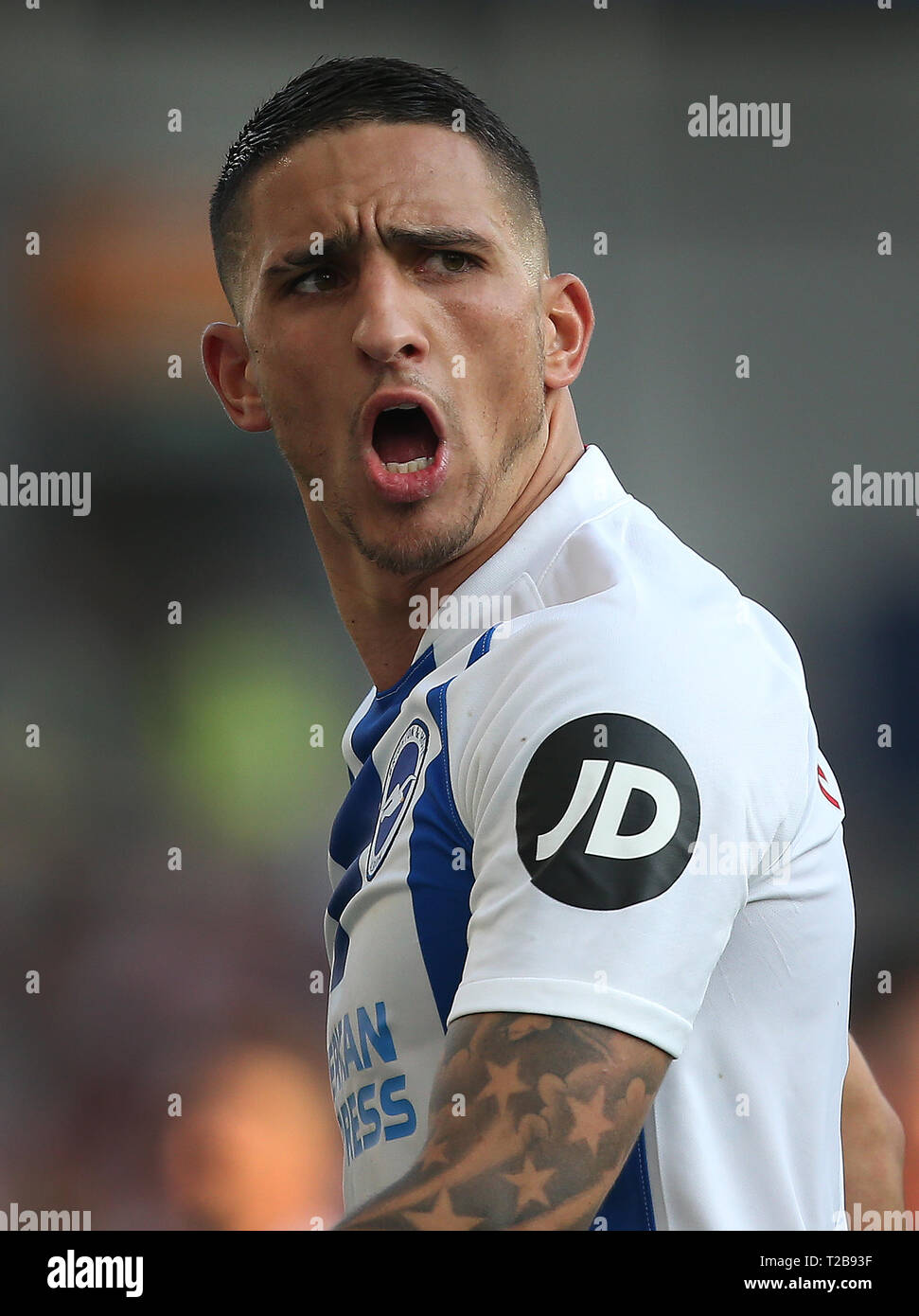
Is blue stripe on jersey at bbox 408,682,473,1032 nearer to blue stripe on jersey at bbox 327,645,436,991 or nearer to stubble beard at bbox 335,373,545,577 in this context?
blue stripe on jersey at bbox 327,645,436,991

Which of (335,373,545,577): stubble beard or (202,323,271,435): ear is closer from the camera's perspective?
(335,373,545,577): stubble beard

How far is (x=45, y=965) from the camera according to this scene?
8.11 ft

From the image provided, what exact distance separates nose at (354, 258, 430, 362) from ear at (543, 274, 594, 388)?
151 mm

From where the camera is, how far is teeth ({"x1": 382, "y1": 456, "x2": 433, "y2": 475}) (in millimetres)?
1012

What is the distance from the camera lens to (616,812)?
67 cm

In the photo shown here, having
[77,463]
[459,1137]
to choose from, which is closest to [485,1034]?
[459,1137]

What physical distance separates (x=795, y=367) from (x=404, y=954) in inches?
69.6

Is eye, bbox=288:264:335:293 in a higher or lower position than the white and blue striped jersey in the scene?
higher

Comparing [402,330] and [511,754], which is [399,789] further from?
[402,330]

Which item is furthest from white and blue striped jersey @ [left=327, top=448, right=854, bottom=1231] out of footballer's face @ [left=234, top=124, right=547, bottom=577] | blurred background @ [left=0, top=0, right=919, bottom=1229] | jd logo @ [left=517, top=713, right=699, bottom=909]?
blurred background @ [left=0, top=0, right=919, bottom=1229]

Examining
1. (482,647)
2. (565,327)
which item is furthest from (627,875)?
(565,327)

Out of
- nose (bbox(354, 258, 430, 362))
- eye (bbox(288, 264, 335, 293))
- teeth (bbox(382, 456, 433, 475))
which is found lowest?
teeth (bbox(382, 456, 433, 475))

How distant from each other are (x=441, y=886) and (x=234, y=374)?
0.62 metres

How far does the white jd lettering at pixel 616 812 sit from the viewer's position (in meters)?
0.67
